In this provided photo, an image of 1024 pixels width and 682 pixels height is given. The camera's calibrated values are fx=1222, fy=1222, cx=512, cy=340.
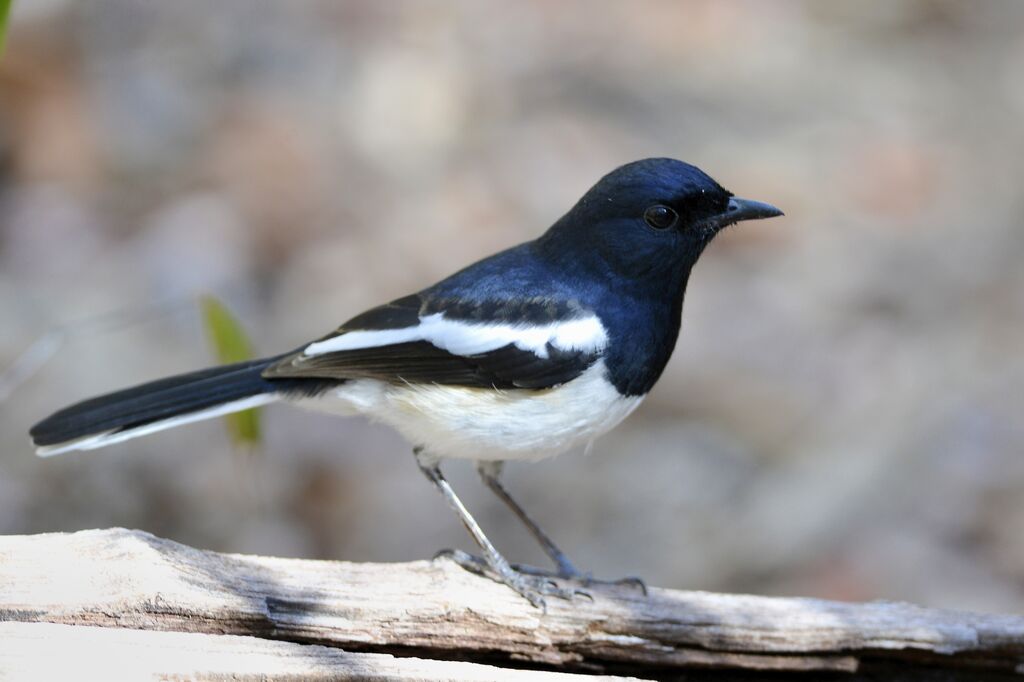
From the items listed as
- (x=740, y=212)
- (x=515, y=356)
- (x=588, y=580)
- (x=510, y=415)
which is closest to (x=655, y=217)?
(x=740, y=212)

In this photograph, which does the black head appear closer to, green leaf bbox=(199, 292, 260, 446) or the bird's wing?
the bird's wing

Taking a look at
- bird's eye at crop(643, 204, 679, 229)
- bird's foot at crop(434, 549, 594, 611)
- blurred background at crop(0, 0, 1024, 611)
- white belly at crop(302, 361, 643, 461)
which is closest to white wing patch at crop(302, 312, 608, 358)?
white belly at crop(302, 361, 643, 461)

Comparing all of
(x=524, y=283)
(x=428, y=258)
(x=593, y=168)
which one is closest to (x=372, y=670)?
(x=524, y=283)

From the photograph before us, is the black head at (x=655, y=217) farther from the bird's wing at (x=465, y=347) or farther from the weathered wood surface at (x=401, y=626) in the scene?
the weathered wood surface at (x=401, y=626)

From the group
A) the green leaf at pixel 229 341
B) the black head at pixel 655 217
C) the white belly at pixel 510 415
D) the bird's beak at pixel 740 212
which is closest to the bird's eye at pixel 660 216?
the black head at pixel 655 217

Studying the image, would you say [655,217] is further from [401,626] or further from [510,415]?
[401,626]

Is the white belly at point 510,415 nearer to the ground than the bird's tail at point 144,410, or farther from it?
nearer to the ground
